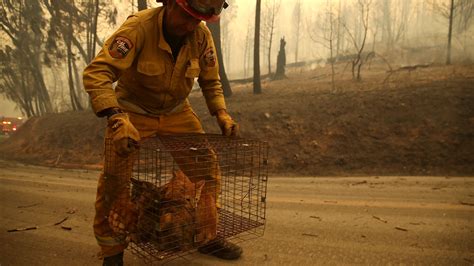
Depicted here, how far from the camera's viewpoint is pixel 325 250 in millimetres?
3174

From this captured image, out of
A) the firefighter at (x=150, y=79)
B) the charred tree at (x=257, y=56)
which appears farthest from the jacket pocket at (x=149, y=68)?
the charred tree at (x=257, y=56)

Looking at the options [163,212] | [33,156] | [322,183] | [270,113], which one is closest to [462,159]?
[322,183]

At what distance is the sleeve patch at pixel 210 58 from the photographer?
10.5 ft

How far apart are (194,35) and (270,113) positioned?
845 cm

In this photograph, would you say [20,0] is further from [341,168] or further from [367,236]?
[367,236]

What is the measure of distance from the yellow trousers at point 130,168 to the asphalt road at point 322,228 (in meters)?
0.46

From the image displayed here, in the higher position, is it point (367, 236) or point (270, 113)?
point (270, 113)

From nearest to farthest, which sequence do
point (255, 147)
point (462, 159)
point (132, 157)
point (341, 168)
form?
point (132, 157)
point (255, 147)
point (462, 159)
point (341, 168)

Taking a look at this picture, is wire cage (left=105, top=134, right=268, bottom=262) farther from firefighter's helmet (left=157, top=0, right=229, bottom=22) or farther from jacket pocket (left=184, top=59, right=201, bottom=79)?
firefighter's helmet (left=157, top=0, right=229, bottom=22)

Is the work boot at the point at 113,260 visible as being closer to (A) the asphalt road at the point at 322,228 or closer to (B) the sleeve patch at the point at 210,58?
(A) the asphalt road at the point at 322,228

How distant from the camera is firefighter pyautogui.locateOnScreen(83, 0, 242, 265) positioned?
251cm

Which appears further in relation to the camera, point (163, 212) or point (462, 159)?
point (462, 159)

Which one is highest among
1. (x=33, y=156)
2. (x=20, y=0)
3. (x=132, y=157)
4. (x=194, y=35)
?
(x=20, y=0)

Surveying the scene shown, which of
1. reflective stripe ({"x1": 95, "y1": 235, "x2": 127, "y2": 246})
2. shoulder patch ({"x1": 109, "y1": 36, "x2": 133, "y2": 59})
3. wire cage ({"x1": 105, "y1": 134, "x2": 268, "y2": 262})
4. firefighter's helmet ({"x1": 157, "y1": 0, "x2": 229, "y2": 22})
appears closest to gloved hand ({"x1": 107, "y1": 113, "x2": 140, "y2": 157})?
wire cage ({"x1": 105, "y1": 134, "x2": 268, "y2": 262})
